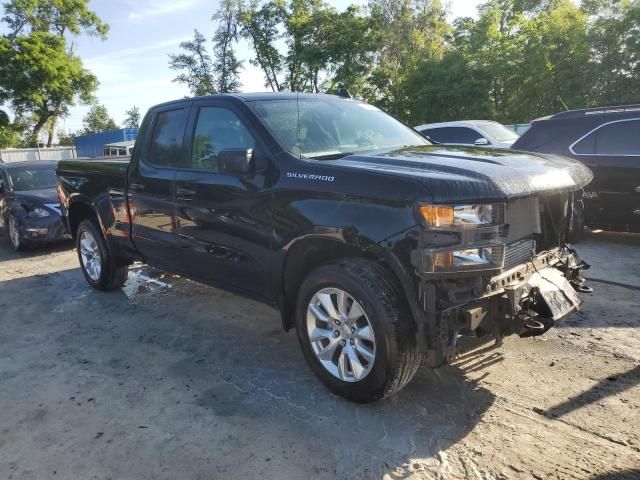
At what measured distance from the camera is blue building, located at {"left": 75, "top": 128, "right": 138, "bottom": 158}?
120 feet

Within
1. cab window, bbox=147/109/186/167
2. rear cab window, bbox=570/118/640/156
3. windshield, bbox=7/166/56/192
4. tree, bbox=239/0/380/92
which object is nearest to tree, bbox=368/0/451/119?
tree, bbox=239/0/380/92

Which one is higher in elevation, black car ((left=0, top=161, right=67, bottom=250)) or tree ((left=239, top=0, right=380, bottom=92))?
tree ((left=239, top=0, right=380, bottom=92))

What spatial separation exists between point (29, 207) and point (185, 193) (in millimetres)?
5364

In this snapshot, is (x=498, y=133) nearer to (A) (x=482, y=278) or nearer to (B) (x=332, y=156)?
(B) (x=332, y=156)

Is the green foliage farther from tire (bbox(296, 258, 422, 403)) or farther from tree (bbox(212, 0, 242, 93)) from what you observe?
tire (bbox(296, 258, 422, 403))

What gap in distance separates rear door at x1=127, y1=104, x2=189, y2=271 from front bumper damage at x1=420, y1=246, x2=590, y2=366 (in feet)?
8.13

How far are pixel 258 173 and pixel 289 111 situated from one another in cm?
66

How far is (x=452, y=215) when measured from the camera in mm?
2559

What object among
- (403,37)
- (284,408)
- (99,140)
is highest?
(403,37)

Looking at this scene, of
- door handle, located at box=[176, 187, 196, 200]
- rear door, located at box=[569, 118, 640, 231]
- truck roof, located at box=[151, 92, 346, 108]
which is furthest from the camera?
rear door, located at box=[569, 118, 640, 231]

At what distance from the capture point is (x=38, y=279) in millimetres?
6516

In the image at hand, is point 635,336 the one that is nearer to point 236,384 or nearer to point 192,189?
point 236,384

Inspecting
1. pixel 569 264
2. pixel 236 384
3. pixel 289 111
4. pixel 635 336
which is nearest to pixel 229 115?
pixel 289 111

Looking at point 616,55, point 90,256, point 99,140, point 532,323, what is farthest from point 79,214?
point 99,140
